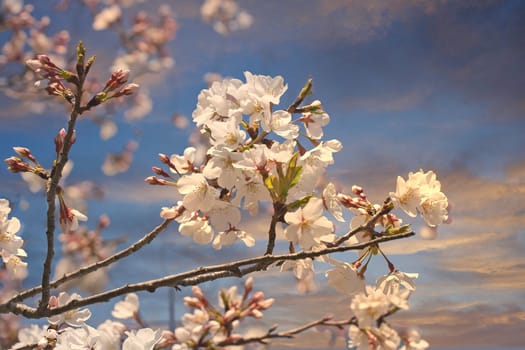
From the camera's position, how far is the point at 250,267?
1.04 m

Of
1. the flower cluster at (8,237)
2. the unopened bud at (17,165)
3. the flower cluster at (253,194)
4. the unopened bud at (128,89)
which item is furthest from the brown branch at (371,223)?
the flower cluster at (8,237)

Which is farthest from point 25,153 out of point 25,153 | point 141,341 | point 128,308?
point 128,308

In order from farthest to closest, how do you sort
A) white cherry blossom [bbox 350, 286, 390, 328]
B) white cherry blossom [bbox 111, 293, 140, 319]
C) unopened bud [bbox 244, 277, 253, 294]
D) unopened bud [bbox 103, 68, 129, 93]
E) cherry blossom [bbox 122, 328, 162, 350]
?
white cherry blossom [bbox 111, 293, 140, 319] → unopened bud [bbox 244, 277, 253, 294] → white cherry blossom [bbox 350, 286, 390, 328] → unopened bud [bbox 103, 68, 129, 93] → cherry blossom [bbox 122, 328, 162, 350]

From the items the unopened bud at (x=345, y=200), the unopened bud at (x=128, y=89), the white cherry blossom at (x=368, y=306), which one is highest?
the unopened bud at (x=128, y=89)

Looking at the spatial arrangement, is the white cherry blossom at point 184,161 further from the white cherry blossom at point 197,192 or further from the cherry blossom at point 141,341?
the cherry blossom at point 141,341

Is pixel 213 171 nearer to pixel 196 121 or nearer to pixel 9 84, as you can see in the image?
pixel 196 121

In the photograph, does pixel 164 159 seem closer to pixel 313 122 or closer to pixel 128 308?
pixel 313 122

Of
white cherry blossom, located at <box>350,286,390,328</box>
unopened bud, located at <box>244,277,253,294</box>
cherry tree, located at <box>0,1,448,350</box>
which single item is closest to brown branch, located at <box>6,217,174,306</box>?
cherry tree, located at <box>0,1,448,350</box>

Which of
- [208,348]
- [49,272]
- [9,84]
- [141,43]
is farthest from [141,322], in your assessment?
[141,43]

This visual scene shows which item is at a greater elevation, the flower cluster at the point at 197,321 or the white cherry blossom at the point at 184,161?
the white cherry blossom at the point at 184,161

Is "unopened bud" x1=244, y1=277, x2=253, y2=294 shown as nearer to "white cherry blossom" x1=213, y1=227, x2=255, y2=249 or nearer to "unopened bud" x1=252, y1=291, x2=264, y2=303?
"unopened bud" x1=252, y1=291, x2=264, y2=303

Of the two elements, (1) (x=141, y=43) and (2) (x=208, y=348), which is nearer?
(2) (x=208, y=348)

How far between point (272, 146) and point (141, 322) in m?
1.16

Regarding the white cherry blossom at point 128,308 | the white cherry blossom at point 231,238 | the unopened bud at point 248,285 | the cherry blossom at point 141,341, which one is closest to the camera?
the cherry blossom at point 141,341
